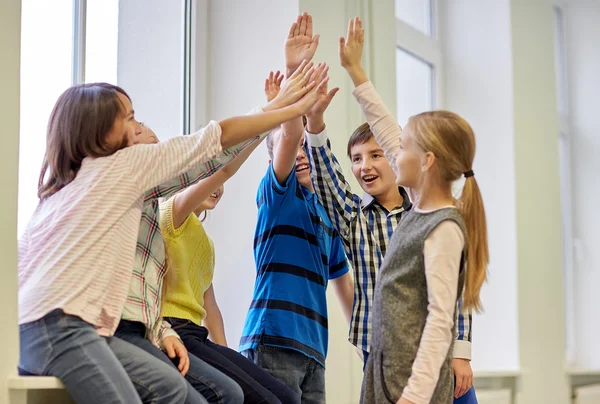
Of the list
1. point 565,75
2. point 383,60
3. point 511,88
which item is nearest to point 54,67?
point 383,60

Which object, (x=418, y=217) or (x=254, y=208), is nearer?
(x=418, y=217)

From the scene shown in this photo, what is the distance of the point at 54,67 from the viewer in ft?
7.25

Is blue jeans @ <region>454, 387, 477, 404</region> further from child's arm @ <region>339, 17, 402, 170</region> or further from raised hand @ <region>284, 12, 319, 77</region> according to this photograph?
raised hand @ <region>284, 12, 319, 77</region>

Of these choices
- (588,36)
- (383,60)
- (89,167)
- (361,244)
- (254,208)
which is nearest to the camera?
(89,167)

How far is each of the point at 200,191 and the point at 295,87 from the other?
0.36 metres

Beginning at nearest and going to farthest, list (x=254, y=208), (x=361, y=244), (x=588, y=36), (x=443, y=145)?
1. (x=443, y=145)
2. (x=361, y=244)
3. (x=254, y=208)
4. (x=588, y=36)

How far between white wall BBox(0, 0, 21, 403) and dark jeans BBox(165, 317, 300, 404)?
0.48 meters

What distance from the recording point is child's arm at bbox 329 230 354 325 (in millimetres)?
2389

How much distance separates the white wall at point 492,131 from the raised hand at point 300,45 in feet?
7.09

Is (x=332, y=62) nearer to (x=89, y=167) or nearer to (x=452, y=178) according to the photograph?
(x=452, y=178)

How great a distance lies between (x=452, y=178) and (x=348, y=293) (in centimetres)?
79

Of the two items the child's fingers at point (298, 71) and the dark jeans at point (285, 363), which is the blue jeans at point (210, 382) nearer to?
the dark jeans at point (285, 363)

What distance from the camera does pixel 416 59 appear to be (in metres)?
4.28

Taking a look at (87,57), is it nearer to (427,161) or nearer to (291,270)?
(291,270)
